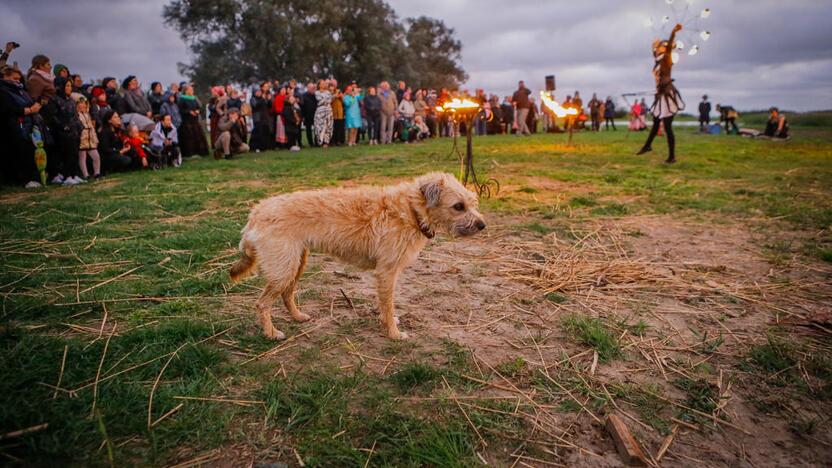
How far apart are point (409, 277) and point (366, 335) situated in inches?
55.9

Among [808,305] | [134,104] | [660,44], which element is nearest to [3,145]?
[134,104]

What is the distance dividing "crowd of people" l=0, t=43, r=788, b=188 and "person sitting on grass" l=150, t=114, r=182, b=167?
0.03 m

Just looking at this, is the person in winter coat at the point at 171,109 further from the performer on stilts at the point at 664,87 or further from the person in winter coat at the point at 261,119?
the performer on stilts at the point at 664,87

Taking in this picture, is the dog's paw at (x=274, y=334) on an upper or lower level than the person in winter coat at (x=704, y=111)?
lower

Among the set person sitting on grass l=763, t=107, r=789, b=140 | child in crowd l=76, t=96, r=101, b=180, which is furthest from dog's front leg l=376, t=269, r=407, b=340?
person sitting on grass l=763, t=107, r=789, b=140

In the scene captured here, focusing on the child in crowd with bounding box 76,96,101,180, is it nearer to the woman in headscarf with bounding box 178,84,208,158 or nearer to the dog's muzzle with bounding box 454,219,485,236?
the woman in headscarf with bounding box 178,84,208,158

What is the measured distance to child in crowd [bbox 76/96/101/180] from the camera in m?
11.7

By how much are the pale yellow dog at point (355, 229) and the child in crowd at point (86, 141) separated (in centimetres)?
1152

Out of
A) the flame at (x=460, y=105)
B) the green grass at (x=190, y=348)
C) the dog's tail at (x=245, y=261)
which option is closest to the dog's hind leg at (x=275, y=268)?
the dog's tail at (x=245, y=261)

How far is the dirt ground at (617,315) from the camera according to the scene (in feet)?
8.61

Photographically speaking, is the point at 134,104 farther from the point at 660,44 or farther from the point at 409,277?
the point at 660,44

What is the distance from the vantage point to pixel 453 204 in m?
3.99

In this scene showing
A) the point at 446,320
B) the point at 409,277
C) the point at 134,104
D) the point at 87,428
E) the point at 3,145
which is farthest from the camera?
the point at 134,104

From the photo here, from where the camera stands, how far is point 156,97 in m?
16.9
